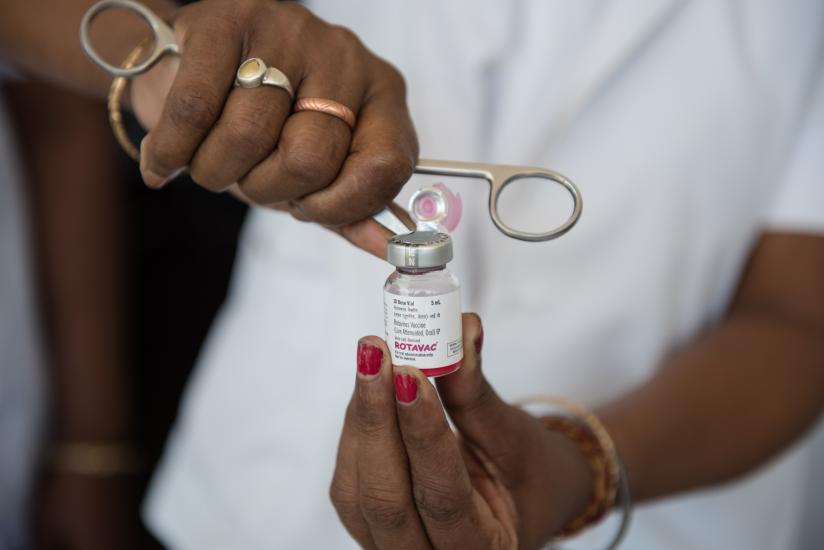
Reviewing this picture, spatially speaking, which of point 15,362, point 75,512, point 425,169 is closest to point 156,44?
point 425,169

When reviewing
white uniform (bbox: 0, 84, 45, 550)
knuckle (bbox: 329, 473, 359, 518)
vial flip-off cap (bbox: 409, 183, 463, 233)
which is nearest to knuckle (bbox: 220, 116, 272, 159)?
vial flip-off cap (bbox: 409, 183, 463, 233)

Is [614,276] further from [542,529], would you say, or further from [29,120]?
[29,120]

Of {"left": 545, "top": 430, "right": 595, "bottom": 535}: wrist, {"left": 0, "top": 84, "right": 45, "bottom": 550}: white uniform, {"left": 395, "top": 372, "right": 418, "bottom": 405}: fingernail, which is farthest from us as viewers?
{"left": 0, "top": 84, "right": 45, "bottom": 550}: white uniform

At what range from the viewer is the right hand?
39 centimetres

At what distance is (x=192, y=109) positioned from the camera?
39 cm

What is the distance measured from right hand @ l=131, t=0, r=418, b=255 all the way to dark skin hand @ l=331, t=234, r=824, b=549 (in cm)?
9

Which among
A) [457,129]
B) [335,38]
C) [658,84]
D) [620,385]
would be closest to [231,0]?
[335,38]

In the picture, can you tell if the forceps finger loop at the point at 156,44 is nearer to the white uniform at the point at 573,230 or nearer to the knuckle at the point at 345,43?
the knuckle at the point at 345,43

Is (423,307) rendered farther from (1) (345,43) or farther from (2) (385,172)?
(1) (345,43)

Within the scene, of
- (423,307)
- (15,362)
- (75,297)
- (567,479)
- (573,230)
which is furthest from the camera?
(75,297)

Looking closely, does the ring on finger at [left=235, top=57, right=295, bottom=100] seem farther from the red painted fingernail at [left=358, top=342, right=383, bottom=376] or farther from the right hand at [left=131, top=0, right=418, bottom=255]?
the red painted fingernail at [left=358, top=342, right=383, bottom=376]

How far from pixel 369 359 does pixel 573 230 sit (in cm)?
33

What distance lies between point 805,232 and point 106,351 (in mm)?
830

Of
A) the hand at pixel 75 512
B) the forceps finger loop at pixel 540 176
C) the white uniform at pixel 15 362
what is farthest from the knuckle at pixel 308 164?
the hand at pixel 75 512
